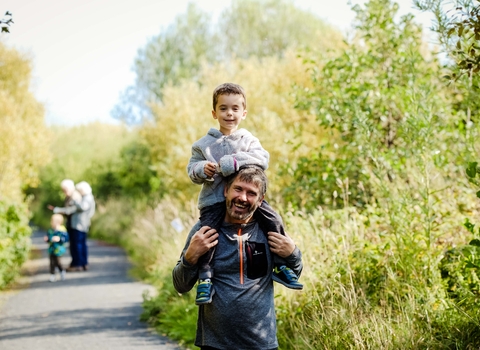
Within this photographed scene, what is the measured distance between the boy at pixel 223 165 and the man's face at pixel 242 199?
34 mm

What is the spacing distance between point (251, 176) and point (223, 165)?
0.19 m

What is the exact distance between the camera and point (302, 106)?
33.1 feet

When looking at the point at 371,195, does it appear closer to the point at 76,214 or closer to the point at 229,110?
→ the point at 229,110

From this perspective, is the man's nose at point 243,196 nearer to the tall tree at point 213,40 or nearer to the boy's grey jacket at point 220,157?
the boy's grey jacket at point 220,157

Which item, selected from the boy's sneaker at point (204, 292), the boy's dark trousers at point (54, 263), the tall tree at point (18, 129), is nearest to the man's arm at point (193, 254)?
the boy's sneaker at point (204, 292)

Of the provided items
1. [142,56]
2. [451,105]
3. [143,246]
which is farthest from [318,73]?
[142,56]

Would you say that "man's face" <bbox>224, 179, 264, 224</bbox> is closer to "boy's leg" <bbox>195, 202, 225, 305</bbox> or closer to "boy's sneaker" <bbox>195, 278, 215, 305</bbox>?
"boy's leg" <bbox>195, 202, 225, 305</bbox>

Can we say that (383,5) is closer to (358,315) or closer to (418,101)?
(418,101)

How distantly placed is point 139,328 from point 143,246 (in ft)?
22.9

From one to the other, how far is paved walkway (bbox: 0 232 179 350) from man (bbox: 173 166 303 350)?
361cm

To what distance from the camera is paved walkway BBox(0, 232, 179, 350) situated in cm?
753

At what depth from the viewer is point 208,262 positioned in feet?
12.1

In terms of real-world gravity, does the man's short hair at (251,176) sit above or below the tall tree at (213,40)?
below

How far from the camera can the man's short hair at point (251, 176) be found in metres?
3.65
